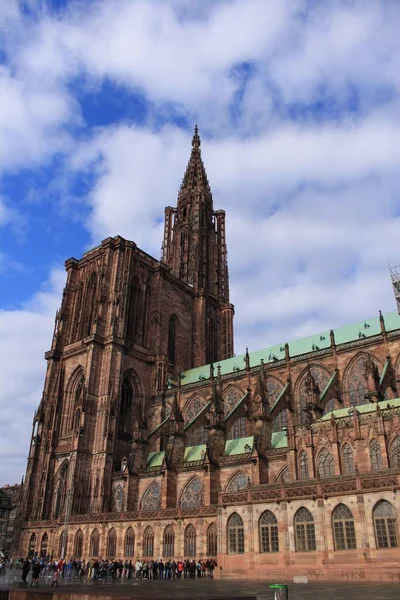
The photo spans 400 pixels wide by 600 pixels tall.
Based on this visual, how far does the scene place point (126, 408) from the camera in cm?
5297

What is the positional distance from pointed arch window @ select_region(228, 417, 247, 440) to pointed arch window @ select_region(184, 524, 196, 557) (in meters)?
11.7

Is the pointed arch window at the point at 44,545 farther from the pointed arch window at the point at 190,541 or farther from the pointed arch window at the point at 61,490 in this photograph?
the pointed arch window at the point at 190,541

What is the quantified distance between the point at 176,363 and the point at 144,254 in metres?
13.4

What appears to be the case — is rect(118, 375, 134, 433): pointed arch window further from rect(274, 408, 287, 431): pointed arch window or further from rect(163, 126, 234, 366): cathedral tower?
rect(274, 408, 287, 431): pointed arch window

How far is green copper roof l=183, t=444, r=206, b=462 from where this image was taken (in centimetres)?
4266

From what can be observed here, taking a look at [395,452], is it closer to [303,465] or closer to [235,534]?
[303,465]

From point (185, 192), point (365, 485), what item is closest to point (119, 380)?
point (365, 485)

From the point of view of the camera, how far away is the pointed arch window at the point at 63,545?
4200 centimetres

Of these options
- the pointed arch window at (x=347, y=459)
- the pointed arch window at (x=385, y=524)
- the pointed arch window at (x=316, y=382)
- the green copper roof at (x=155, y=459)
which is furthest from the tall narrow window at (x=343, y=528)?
the green copper roof at (x=155, y=459)

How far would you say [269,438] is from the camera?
1548 inches

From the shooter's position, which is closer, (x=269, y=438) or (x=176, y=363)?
(x=269, y=438)

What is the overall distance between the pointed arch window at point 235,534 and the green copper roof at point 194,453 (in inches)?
554

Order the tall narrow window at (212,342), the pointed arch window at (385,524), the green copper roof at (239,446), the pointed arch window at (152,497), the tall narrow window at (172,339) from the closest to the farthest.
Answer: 1. the pointed arch window at (385,524)
2. the green copper roof at (239,446)
3. the pointed arch window at (152,497)
4. the tall narrow window at (172,339)
5. the tall narrow window at (212,342)

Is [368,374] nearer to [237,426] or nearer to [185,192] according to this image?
[237,426]
